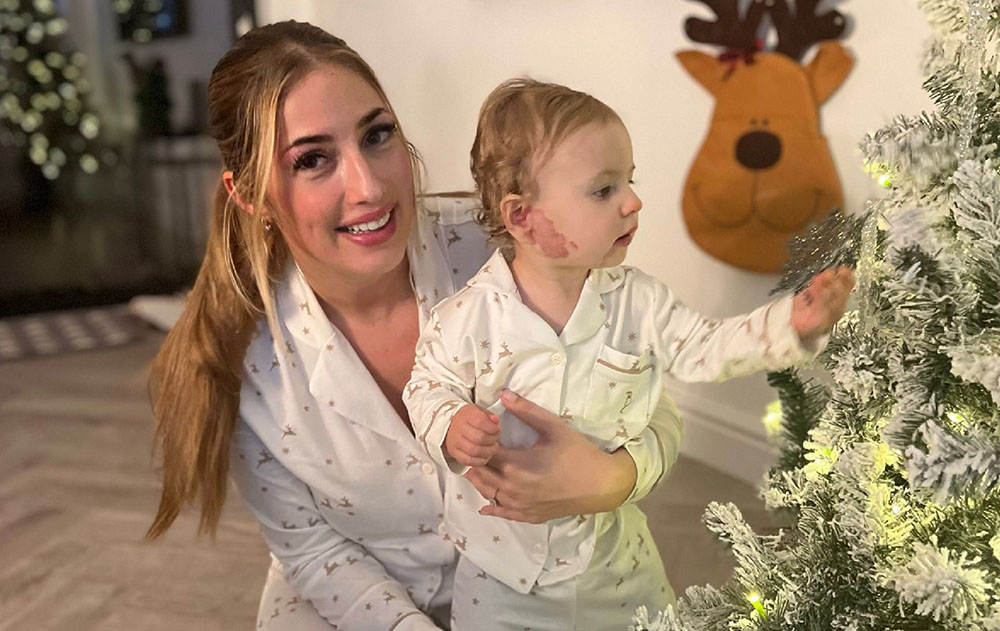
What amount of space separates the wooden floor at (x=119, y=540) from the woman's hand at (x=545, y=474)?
43cm

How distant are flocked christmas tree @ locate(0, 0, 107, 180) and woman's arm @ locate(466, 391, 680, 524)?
3.69 meters

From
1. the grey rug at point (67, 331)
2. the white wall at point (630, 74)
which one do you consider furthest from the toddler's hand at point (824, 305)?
the grey rug at point (67, 331)

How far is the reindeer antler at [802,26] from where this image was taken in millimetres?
1714

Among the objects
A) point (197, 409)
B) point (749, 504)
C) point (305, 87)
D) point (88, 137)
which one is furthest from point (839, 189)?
point (88, 137)

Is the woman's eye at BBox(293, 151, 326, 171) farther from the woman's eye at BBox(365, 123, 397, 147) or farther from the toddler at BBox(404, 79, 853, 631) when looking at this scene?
the toddler at BBox(404, 79, 853, 631)

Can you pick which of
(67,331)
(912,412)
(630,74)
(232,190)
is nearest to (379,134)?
(232,190)

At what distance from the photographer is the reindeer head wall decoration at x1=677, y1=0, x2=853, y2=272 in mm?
1753

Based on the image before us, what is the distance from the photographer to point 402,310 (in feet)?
4.27

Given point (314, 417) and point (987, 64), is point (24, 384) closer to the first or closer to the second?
point (314, 417)

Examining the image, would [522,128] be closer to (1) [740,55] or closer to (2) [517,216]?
(2) [517,216]

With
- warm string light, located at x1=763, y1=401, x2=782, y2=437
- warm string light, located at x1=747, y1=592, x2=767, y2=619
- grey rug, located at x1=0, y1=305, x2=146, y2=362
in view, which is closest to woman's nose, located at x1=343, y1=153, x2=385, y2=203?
warm string light, located at x1=747, y1=592, x2=767, y2=619

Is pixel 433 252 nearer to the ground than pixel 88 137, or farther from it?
farther from it

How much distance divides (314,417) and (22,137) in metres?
3.35

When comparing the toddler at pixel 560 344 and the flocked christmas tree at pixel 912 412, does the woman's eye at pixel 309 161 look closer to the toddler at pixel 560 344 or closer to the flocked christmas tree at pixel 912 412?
the toddler at pixel 560 344
